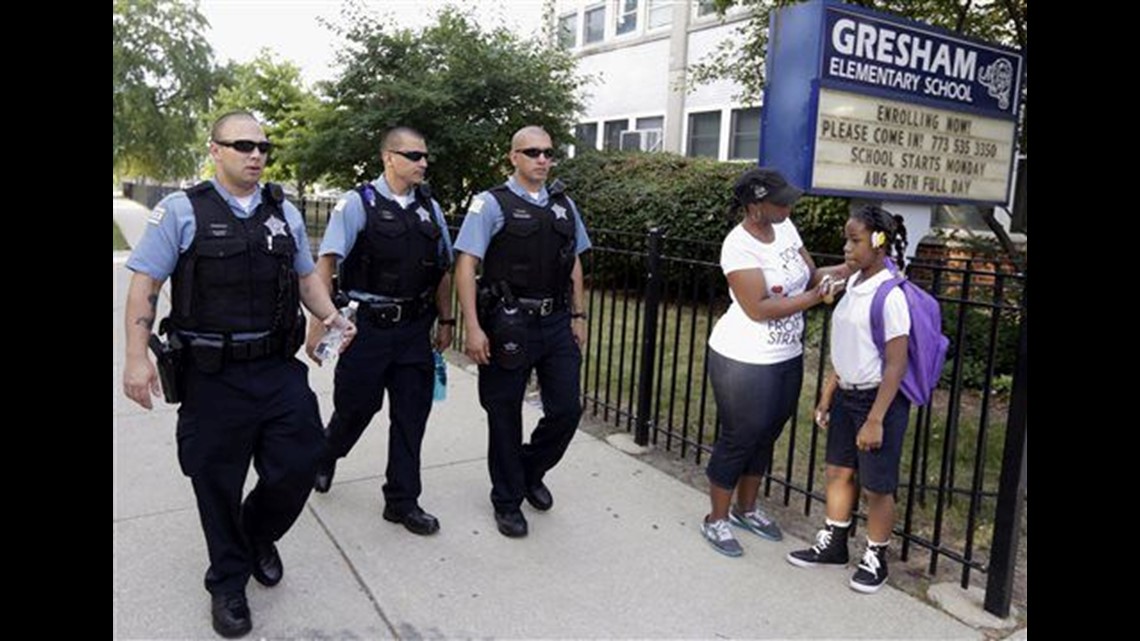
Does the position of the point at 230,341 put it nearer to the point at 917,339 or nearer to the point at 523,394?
the point at 523,394

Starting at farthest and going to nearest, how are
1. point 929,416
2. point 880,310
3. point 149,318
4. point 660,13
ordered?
point 660,13 → point 929,416 → point 880,310 → point 149,318

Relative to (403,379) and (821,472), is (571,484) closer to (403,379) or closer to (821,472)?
(403,379)

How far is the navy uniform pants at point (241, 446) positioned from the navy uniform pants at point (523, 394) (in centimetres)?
91

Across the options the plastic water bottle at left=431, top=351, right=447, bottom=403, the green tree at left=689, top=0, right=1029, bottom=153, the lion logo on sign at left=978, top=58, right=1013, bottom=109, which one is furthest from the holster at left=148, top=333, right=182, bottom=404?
the green tree at left=689, top=0, right=1029, bottom=153

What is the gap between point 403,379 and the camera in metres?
3.75

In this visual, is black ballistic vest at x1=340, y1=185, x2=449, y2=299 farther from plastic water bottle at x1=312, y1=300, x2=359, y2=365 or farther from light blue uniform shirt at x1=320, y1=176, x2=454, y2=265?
plastic water bottle at x1=312, y1=300, x2=359, y2=365

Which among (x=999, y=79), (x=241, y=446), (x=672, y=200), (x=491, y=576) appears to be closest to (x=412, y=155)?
(x=241, y=446)

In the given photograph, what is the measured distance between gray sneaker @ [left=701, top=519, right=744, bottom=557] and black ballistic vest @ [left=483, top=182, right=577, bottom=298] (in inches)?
50.7

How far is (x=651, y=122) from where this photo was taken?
1798 cm

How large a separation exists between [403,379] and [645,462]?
1793 mm

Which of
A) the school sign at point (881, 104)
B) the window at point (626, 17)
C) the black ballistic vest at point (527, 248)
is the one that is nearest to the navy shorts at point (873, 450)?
the school sign at point (881, 104)

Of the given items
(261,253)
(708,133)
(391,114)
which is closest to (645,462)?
(261,253)

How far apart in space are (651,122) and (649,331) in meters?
13.8

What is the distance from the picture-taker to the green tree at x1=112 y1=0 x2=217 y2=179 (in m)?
39.3
